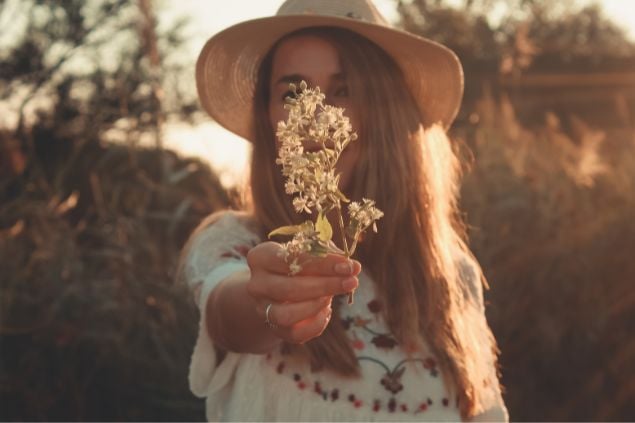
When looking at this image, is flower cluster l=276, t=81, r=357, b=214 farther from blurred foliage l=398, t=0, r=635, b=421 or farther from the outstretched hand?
Answer: blurred foliage l=398, t=0, r=635, b=421

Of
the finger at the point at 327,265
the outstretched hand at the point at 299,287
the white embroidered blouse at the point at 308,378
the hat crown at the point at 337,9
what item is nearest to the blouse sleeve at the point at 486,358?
the white embroidered blouse at the point at 308,378

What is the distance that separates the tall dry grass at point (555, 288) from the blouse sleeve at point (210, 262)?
6.18ft

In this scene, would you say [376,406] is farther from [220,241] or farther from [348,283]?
[348,283]

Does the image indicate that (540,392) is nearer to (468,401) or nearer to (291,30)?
(468,401)

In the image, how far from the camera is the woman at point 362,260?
229 cm

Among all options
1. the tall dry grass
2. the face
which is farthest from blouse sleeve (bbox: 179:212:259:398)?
the tall dry grass

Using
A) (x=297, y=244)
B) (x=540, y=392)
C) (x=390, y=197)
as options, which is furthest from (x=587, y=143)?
(x=297, y=244)

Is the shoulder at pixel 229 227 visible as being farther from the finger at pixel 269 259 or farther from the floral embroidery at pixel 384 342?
the finger at pixel 269 259

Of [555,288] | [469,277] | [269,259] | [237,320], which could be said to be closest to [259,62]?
[469,277]

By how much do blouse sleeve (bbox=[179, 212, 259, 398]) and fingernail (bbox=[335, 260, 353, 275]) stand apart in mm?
926

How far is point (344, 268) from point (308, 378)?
3.68ft

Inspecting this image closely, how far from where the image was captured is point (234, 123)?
284cm

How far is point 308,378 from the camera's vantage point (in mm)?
2291

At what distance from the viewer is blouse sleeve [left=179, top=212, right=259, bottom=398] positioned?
2.21m
